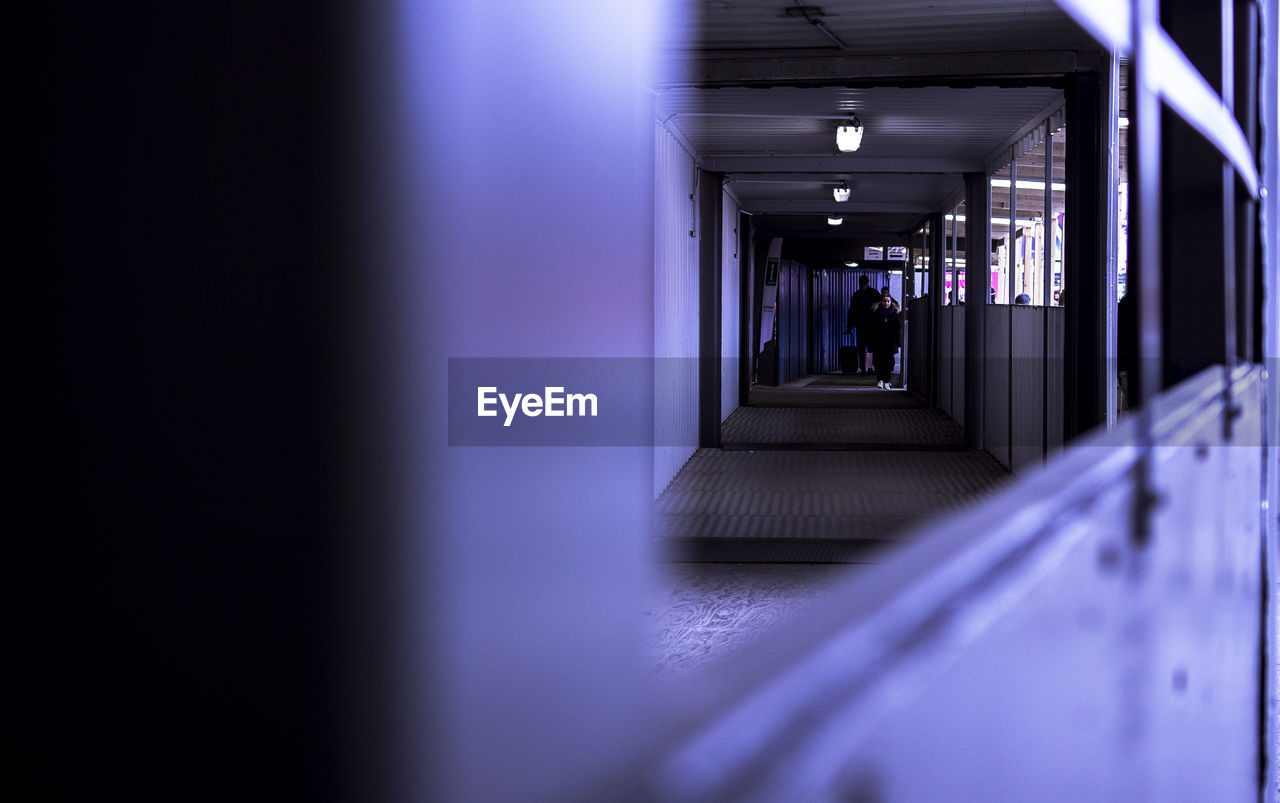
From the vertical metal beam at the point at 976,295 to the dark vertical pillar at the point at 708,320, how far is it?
2536 millimetres

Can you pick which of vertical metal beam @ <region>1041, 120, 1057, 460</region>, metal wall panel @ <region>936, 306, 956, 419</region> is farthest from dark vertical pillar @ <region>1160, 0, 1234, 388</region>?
metal wall panel @ <region>936, 306, 956, 419</region>

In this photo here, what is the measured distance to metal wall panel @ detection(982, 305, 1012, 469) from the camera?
10406 millimetres

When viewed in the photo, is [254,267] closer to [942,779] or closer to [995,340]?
[942,779]

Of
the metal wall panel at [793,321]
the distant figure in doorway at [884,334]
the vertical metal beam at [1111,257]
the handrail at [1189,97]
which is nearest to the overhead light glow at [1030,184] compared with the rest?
the distant figure in doorway at [884,334]

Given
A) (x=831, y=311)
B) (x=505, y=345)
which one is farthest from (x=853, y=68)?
(x=831, y=311)

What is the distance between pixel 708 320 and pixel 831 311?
1890 cm

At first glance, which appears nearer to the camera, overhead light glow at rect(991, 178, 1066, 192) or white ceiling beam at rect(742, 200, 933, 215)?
overhead light glow at rect(991, 178, 1066, 192)

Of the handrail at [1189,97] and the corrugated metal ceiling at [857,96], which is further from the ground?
the corrugated metal ceiling at [857,96]

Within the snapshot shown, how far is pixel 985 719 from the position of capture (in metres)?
0.60

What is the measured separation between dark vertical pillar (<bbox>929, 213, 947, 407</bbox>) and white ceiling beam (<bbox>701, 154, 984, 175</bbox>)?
12.7 feet

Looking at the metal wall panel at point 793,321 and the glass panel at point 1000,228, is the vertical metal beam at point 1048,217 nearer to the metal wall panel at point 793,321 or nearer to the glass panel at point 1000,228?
the glass panel at point 1000,228
